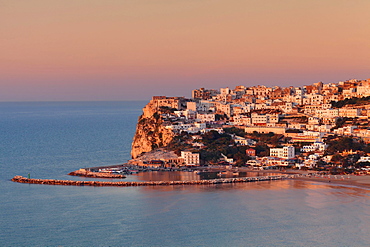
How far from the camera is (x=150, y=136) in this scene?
4491 cm

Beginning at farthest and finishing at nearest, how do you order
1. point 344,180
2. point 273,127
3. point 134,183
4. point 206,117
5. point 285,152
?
point 206,117 → point 273,127 → point 285,152 → point 344,180 → point 134,183

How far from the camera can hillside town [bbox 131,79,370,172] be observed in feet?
122

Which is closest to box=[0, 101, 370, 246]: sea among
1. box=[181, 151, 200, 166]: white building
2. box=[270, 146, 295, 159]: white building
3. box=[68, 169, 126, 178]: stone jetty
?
box=[68, 169, 126, 178]: stone jetty

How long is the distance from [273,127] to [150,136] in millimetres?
8804

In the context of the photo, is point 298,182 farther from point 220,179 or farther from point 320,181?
point 220,179

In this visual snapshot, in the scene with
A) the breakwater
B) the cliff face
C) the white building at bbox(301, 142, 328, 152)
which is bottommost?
the breakwater

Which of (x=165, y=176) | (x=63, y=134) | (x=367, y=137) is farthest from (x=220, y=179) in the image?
(x=63, y=134)

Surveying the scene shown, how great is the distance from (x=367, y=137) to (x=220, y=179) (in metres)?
11.9

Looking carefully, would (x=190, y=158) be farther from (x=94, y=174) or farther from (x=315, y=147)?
(x=315, y=147)

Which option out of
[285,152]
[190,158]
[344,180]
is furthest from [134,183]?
[344,180]

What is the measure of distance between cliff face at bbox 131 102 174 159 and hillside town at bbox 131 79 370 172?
54 cm

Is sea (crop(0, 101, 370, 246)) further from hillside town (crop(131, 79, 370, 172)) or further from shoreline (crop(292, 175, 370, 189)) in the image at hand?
hillside town (crop(131, 79, 370, 172))

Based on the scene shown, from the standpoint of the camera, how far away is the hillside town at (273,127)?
37.2 m

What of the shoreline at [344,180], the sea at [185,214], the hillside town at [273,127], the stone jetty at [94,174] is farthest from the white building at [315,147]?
the stone jetty at [94,174]
